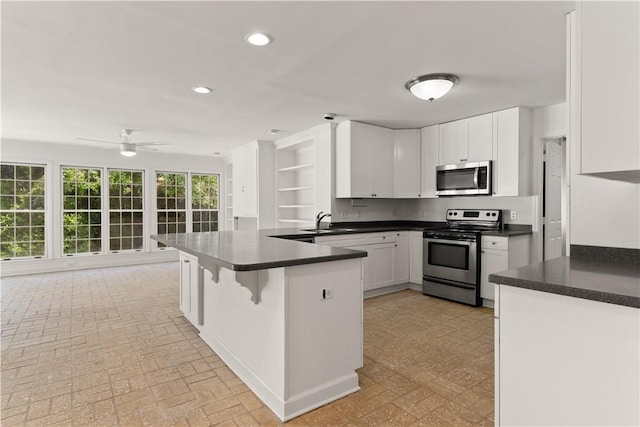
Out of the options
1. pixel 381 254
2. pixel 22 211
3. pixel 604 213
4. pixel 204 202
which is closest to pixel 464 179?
pixel 381 254

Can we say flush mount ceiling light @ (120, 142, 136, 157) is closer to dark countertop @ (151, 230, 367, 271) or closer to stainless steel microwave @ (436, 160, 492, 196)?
dark countertop @ (151, 230, 367, 271)

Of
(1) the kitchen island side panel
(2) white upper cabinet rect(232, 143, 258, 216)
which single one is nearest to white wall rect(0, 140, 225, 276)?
(2) white upper cabinet rect(232, 143, 258, 216)

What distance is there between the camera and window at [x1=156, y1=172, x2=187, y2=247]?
7.80 metres

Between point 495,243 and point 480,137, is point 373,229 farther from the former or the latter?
point 480,137

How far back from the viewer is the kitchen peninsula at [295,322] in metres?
2.04

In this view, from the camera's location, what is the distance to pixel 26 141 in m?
6.36

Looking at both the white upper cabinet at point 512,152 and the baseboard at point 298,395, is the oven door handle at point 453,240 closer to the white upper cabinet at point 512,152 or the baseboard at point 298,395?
the white upper cabinet at point 512,152

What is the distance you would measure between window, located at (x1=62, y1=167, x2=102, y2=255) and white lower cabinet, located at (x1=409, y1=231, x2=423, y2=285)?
20.3 feet

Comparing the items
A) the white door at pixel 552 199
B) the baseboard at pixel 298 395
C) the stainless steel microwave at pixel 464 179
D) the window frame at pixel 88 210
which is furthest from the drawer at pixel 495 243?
the window frame at pixel 88 210

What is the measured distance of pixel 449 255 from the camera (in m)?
4.40

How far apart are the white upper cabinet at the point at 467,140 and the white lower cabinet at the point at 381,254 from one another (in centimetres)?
127

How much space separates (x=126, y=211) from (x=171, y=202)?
927 mm

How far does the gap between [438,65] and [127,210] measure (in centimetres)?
693

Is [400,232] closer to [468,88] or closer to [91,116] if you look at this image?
[468,88]
